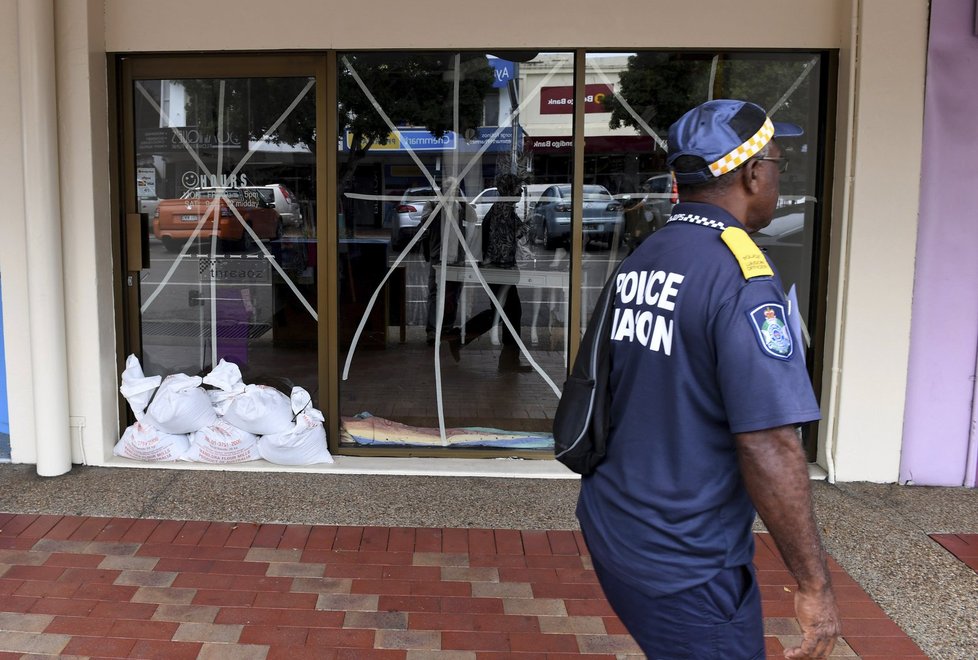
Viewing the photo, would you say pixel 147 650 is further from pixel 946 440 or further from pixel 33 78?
pixel 946 440

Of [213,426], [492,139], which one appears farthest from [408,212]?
[213,426]

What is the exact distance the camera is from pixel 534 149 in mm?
4949

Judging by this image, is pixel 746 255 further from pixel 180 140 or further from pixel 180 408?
pixel 180 140

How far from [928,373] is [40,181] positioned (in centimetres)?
472

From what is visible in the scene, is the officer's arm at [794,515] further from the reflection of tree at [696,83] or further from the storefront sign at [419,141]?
the storefront sign at [419,141]

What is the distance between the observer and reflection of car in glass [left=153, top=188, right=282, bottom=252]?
5.02 meters

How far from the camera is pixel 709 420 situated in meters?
1.71

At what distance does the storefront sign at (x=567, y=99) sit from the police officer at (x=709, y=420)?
312cm

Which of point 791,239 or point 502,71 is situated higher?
point 502,71

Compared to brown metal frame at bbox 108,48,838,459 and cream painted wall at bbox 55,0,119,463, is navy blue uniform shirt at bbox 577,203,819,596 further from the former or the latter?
cream painted wall at bbox 55,0,119,463

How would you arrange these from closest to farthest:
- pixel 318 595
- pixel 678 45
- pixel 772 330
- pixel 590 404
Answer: pixel 772 330, pixel 590 404, pixel 318 595, pixel 678 45

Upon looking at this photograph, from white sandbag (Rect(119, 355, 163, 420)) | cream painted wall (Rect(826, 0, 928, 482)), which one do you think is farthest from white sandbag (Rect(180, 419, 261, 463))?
cream painted wall (Rect(826, 0, 928, 482))

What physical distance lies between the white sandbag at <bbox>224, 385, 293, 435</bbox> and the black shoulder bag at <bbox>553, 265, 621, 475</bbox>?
10.5ft

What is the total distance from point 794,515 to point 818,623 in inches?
8.4
